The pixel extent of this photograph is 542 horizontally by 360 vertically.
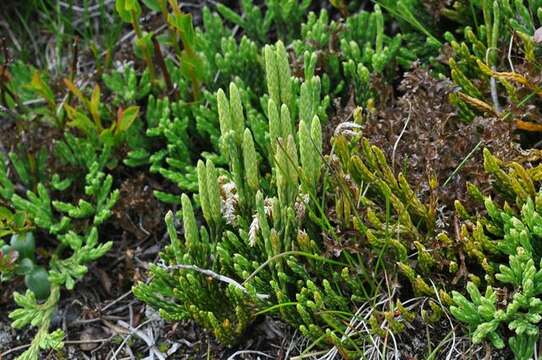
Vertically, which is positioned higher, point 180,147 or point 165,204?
point 180,147

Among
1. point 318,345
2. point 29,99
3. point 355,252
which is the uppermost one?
point 29,99

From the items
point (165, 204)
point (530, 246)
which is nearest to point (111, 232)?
point (165, 204)

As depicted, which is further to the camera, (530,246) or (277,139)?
(277,139)

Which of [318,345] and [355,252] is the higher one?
[355,252]

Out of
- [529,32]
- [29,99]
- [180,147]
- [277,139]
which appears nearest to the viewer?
[277,139]

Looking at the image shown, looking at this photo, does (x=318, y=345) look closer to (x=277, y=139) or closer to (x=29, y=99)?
(x=277, y=139)

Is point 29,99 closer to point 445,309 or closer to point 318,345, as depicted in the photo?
point 318,345

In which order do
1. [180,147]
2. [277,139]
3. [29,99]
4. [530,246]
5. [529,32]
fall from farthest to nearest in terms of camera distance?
[29,99]
[180,147]
[529,32]
[277,139]
[530,246]

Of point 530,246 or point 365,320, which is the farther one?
point 365,320

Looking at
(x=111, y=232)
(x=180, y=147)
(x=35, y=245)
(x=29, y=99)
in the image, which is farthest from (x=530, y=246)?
(x=29, y=99)
